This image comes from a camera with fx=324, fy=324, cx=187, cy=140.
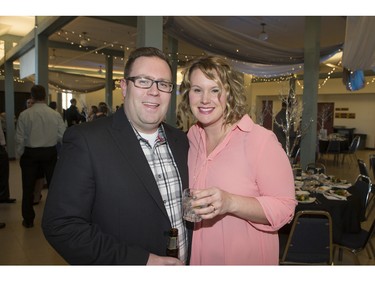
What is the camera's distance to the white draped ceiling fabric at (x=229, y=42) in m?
4.47

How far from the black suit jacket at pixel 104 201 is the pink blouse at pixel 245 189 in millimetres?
250

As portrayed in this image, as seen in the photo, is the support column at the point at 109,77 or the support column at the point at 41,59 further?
the support column at the point at 109,77

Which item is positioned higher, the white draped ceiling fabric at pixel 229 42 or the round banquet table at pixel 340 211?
the white draped ceiling fabric at pixel 229 42

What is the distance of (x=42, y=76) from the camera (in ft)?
23.0

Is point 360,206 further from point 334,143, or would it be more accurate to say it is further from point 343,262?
point 334,143

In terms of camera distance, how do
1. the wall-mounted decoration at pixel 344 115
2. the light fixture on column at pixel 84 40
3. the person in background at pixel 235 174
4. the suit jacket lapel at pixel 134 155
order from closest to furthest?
the suit jacket lapel at pixel 134 155, the person in background at pixel 235 174, the light fixture on column at pixel 84 40, the wall-mounted decoration at pixel 344 115

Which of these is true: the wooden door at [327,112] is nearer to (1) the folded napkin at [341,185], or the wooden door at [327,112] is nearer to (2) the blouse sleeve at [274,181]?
(1) the folded napkin at [341,185]

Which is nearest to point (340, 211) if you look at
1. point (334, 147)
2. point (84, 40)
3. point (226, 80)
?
point (226, 80)

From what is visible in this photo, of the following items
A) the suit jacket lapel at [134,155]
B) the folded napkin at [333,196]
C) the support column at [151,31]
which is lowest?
the folded napkin at [333,196]

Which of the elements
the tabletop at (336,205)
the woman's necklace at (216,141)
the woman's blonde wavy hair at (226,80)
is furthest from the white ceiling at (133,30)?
the woman's necklace at (216,141)

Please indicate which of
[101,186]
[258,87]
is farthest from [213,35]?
[258,87]

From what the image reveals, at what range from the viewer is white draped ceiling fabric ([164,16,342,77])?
4.47 metres

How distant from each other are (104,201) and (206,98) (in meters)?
0.65

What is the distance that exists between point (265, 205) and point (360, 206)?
2.60 m
